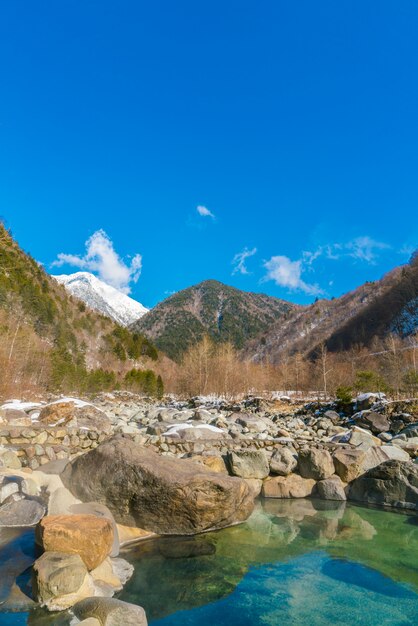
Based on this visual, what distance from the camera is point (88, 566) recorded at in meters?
5.29

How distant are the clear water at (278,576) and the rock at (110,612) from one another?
0.21m

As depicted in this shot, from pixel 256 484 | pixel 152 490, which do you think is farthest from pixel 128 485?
pixel 256 484

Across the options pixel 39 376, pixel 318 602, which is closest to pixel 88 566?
pixel 318 602

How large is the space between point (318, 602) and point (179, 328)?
174 m

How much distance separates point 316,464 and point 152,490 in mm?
5634

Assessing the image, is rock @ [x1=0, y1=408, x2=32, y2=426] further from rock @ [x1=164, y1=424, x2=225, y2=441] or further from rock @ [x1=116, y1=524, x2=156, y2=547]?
rock @ [x1=116, y1=524, x2=156, y2=547]

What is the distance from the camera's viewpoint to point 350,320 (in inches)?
4365

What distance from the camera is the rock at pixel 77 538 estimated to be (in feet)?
17.2

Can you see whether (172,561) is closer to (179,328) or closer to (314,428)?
(314,428)

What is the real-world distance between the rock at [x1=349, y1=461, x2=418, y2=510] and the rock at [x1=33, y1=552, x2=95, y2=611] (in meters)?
7.90

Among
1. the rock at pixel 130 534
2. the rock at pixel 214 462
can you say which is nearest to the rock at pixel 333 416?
the rock at pixel 214 462

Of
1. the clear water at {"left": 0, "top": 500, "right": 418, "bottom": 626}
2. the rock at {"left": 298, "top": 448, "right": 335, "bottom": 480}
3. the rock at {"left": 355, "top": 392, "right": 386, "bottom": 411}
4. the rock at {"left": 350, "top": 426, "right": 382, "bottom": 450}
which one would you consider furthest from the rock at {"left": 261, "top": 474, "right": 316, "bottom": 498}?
the rock at {"left": 355, "top": 392, "right": 386, "bottom": 411}

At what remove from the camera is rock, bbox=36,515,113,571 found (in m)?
5.24

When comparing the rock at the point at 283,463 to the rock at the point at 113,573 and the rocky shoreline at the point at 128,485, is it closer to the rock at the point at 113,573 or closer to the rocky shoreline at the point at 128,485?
the rocky shoreline at the point at 128,485
